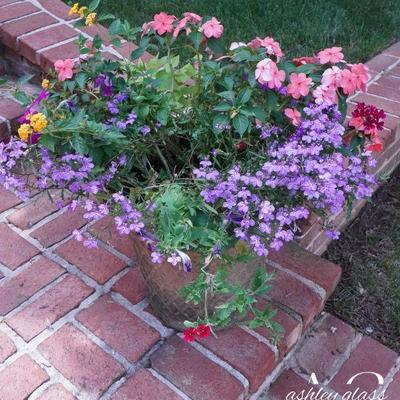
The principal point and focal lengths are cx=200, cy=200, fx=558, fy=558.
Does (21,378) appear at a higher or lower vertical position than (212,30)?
lower

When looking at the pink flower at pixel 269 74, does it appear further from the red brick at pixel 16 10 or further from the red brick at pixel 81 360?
the red brick at pixel 16 10

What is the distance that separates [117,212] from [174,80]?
380 mm

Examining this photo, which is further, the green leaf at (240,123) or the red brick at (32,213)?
the red brick at (32,213)

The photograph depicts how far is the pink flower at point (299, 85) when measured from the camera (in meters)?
1.09

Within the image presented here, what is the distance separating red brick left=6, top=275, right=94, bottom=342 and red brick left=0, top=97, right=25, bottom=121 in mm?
640

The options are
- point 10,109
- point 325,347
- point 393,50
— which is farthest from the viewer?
point 393,50

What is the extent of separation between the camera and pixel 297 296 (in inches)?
54.8

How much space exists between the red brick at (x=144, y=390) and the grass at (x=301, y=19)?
1510 millimetres

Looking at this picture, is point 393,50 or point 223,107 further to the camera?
point 393,50

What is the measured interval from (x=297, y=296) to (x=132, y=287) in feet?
1.35

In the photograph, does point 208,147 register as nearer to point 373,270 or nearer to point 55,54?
point 373,270

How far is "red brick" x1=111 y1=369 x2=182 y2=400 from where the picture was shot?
3.82 ft

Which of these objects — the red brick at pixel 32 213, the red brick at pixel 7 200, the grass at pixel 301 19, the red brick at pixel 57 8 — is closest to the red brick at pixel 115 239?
the red brick at pixel 32 213

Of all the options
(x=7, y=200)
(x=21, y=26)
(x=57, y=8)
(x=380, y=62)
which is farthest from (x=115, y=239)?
(x=380, y=62)
